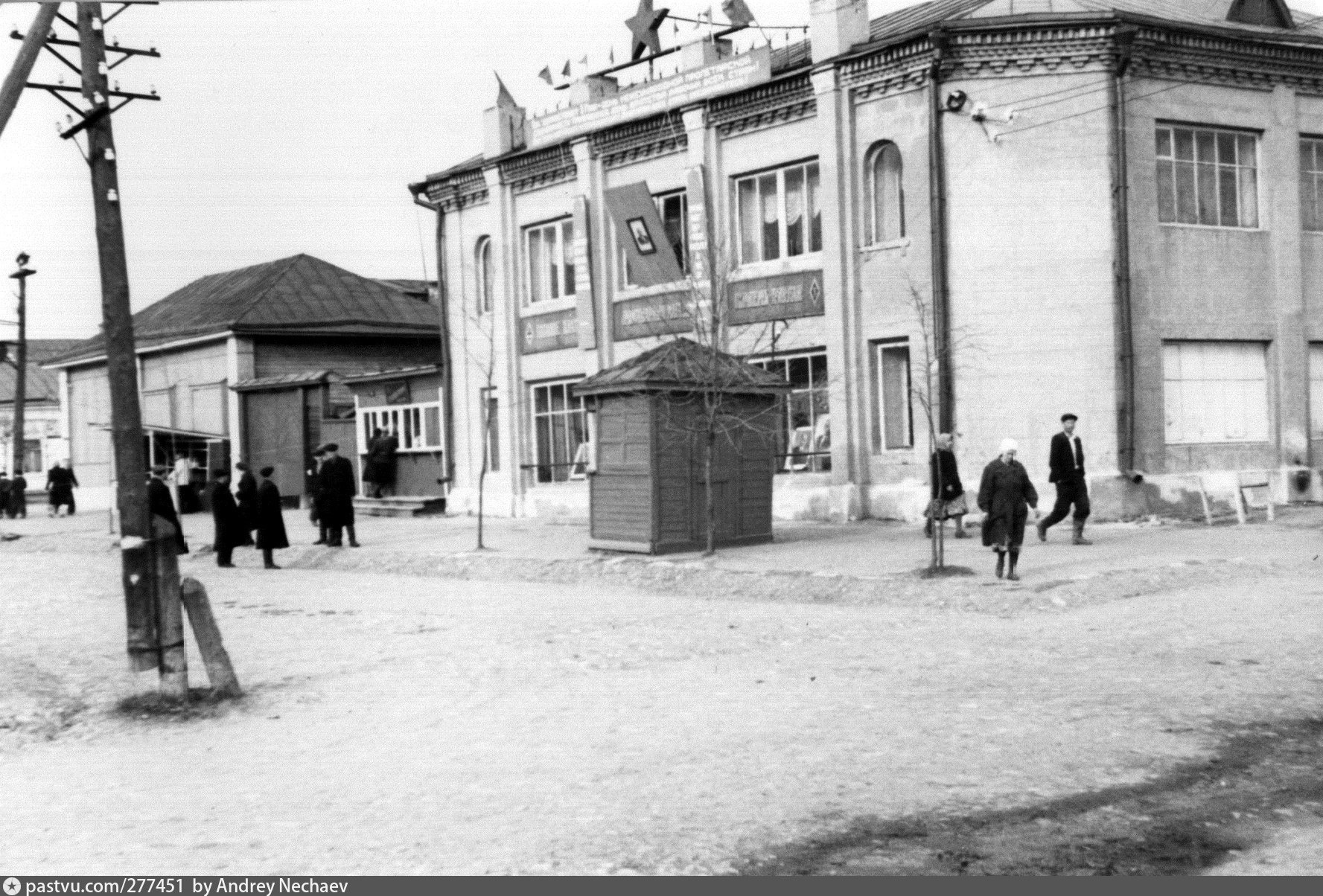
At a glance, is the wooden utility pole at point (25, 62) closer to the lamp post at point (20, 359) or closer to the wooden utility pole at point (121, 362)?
the wooden utility pole at point (121, 362)

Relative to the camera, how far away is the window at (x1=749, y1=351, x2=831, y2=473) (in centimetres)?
2542

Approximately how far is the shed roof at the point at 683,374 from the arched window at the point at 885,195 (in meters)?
4.49

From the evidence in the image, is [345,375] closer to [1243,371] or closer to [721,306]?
[721,306]

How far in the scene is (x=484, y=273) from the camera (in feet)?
108

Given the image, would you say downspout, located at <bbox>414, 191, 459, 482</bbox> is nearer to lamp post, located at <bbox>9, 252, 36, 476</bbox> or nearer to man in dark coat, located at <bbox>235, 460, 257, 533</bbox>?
man in dark coat, located at <bbox>235, 460, 257, 533</bbox>

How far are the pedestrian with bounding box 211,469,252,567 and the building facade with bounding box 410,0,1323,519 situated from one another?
7578 mm

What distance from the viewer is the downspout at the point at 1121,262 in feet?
74.0

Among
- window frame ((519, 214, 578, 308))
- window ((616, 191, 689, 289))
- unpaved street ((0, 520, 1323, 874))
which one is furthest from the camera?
window frame ((519, 214, 578, 308))

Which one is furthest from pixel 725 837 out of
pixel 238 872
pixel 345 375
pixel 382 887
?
pixel 345 375

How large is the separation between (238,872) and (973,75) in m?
19.7

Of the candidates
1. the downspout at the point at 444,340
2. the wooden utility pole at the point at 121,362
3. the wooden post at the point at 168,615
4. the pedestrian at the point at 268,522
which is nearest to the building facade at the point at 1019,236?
the pedestrian at the point at 268,522

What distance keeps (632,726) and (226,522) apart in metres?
15.9

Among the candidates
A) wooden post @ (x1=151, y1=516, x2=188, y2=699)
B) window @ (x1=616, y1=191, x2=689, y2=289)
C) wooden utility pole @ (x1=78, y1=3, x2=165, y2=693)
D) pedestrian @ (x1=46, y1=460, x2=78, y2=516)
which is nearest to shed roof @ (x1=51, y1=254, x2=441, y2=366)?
pedestrian @ (x1=46, y1=460, x2=78, y2=516)

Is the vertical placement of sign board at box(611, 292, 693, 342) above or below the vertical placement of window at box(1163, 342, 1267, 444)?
above
